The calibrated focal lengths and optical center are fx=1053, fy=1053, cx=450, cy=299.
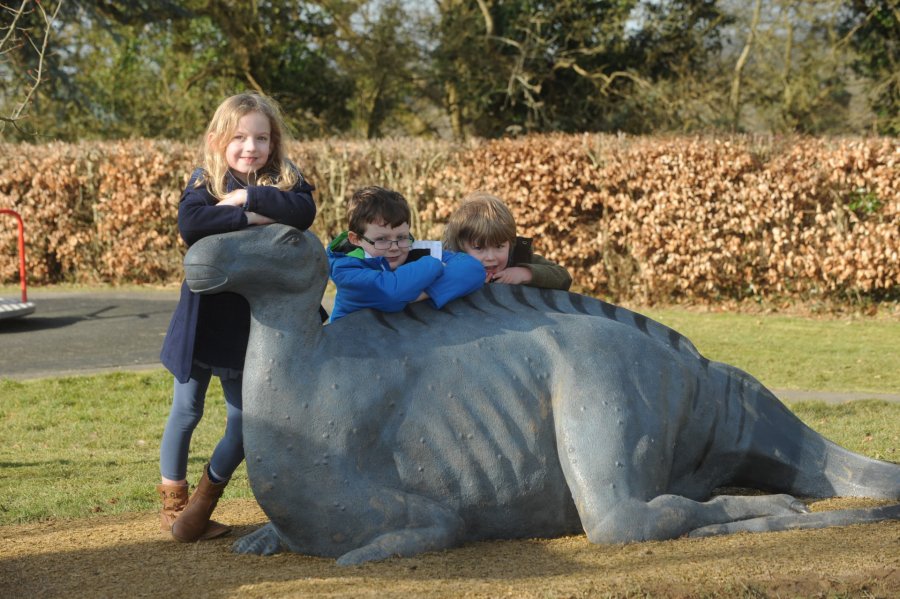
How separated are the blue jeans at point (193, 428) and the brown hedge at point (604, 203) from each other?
1046cm

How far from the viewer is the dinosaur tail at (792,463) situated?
15.2ft

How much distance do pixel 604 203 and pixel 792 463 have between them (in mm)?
10204

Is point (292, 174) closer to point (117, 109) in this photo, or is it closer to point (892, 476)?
point (892, 476)

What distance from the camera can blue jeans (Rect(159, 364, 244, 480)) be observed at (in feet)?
14.9

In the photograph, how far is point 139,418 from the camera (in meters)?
8.23

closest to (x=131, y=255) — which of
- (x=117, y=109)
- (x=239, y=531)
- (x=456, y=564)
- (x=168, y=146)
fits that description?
(x=168, y=146)

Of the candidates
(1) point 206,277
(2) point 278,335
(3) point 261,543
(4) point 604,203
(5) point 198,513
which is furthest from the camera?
(4) point 604,203

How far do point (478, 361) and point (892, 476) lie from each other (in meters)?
1.93

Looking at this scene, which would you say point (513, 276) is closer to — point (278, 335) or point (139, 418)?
point (278, 335)

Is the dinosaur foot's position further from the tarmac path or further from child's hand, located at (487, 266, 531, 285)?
the tarmac path

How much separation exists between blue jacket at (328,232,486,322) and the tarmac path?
16.1 feet

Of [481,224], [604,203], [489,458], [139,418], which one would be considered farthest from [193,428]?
[604,203]

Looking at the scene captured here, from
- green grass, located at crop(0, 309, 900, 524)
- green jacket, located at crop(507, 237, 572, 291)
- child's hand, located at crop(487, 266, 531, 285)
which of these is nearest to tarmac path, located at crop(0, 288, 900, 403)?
green grass, located at crop(0, 309, 900, 524)

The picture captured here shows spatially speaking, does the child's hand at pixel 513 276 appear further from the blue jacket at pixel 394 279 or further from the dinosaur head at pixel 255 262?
the dinosaur head at pixel 255 262
